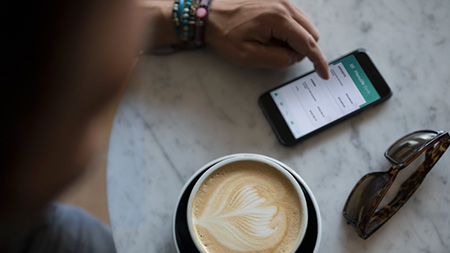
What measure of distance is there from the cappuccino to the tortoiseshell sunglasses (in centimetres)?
12

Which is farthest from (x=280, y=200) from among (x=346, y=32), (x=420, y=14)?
(x=420, y=14)

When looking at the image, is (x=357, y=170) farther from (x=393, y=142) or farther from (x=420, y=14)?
(x=420, y=14)

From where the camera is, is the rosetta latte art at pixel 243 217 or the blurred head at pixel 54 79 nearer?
the blurred head at pixel 54 79

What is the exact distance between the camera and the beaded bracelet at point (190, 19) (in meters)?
0.67

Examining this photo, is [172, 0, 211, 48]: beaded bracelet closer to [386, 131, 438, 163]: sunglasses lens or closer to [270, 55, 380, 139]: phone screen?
[270, 55, 380, 139]: phone screen

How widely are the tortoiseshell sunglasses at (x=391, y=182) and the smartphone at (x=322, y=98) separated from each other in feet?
0.31

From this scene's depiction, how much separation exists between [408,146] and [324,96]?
0.51 ft

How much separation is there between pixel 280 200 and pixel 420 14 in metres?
0.48

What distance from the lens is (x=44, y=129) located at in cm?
23

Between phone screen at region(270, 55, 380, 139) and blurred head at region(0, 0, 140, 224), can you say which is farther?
phone screen at region(270, 55, 380, 139)

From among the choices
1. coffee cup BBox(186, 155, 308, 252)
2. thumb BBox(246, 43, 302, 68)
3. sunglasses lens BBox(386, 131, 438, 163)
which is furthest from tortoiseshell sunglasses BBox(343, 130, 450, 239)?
thumb BBox(246, 43, 302, 68)

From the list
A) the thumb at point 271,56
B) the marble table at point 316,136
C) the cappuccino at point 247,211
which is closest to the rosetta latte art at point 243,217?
the cappuccino at point 247,211

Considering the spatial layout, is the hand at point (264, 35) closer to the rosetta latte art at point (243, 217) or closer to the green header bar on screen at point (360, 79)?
the green header bar on screen at point (360, 79)

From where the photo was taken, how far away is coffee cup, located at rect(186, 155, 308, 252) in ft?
1.66
